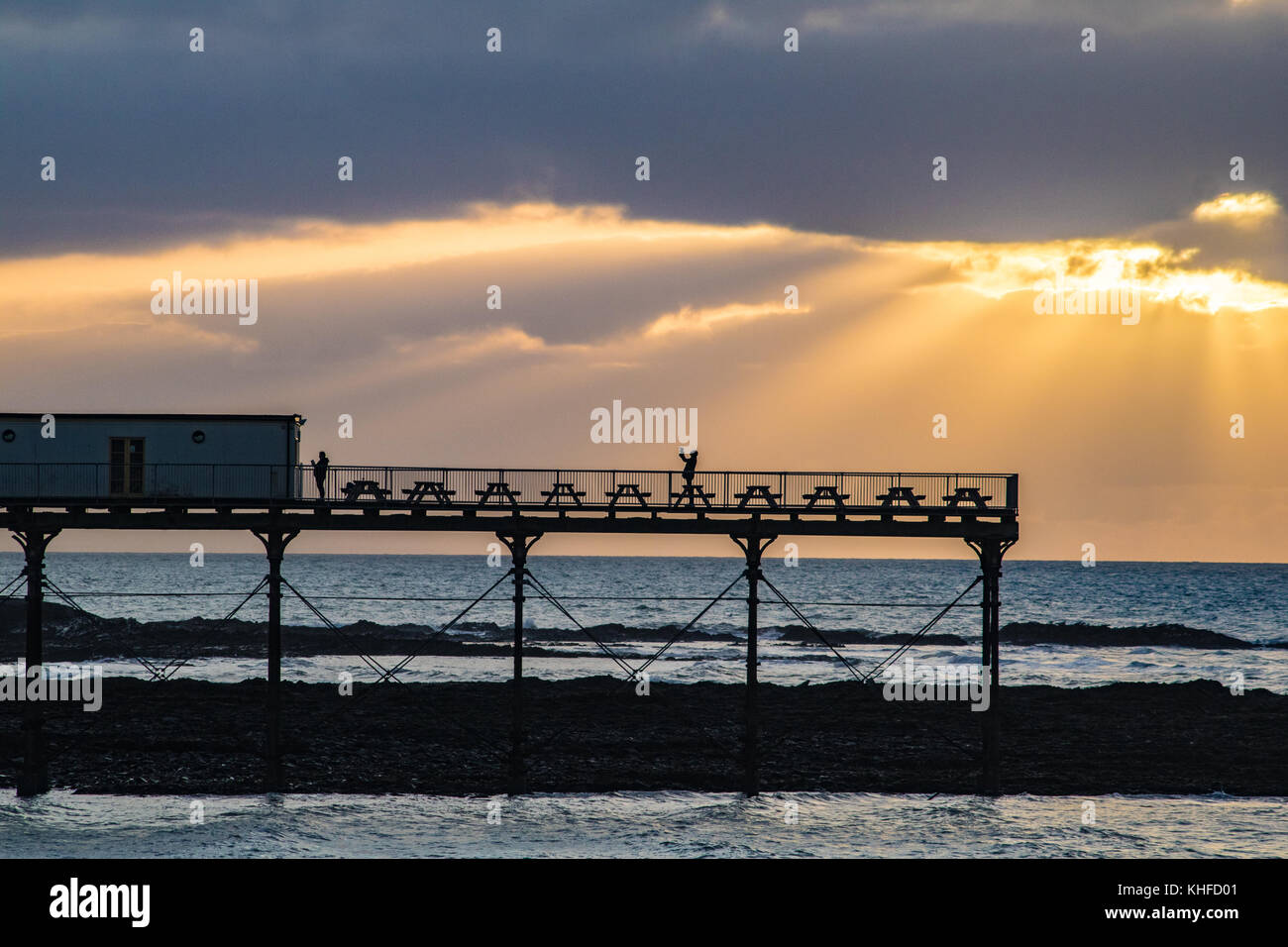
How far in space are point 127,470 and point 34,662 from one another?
5.62m

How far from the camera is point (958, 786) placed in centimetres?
3450

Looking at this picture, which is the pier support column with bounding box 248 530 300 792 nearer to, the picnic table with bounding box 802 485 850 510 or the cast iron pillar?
the cast iron pillar

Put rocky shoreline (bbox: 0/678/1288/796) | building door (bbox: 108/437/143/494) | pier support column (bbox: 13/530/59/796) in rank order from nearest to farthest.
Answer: pier support column (bbox: 13/530/59/796) → building door (bbox: 108/437/143/494) → rocky shoreline (bbox: 0/678/1288/796)

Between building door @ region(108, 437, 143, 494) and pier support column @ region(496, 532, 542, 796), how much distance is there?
10.4 m

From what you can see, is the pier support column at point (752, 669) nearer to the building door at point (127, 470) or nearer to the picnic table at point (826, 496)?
the picnic table at point (826, 496)

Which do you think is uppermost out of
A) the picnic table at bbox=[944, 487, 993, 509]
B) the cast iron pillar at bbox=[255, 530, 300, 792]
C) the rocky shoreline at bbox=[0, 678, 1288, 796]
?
the picnic table at bbox=[944, 487, 993, 509]

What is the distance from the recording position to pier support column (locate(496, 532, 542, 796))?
3178 centimetres

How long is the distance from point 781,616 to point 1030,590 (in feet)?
235

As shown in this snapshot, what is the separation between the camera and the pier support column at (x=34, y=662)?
3125 centimetres

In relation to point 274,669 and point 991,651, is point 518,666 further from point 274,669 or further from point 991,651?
point 991,651

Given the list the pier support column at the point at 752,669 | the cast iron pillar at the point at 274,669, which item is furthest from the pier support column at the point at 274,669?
the pier support column at the point at 752,669

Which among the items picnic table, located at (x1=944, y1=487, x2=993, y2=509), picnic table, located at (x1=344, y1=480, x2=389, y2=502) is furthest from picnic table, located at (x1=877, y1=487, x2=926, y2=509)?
picnic table, located at (x1=344, y1=480, x2=389, y2=502)
